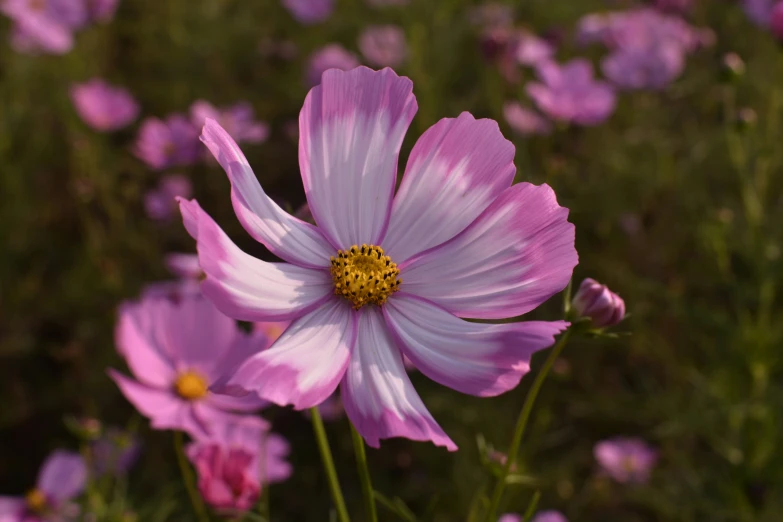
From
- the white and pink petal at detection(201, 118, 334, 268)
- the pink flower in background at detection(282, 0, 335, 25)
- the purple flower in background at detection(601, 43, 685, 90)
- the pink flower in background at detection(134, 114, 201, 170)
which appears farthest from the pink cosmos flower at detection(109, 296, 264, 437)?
the pink flower in background at detection(282, 0, 335, 25)

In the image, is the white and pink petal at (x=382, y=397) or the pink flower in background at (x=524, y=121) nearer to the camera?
the white and pink petal at (x=382, y=397)

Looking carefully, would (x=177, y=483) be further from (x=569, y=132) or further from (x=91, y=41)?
(x=91, y=41)

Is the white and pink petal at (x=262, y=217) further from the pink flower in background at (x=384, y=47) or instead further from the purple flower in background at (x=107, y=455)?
the pink flower in background at (x=384, y=47)

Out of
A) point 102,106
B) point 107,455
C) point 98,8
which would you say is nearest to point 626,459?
point 107,455

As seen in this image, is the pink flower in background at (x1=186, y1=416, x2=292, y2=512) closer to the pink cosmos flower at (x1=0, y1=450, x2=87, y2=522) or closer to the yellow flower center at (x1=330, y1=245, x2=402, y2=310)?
the yellow flower center at (x1=330, y1=245, x2=402, y2=310)

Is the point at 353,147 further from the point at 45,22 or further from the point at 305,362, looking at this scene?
the point at 45,22

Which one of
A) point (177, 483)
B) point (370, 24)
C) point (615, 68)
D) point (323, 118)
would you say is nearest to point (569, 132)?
point (615, 68)

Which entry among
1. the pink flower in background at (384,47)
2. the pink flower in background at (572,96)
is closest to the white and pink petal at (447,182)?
the pink flower in background at (572,96)
